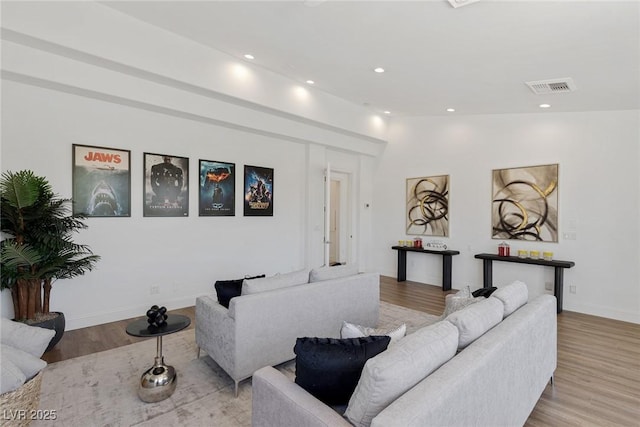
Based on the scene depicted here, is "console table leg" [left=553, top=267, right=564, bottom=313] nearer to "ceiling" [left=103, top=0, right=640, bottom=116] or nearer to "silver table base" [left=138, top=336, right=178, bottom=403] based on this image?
"ceiling" [left=103, top=0, right=640, bottom=116]

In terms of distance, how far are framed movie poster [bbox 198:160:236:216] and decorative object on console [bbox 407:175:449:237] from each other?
3.59 m

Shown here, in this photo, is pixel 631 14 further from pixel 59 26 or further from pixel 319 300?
pixel 59 26

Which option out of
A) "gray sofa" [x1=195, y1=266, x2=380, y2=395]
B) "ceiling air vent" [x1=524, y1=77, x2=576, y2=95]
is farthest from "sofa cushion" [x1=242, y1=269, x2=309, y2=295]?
"ceiling air vent" [x1=524, y1=77, x2=576, y2=95]

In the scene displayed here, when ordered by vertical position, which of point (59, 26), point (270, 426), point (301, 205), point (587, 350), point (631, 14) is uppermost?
point (59, 26)

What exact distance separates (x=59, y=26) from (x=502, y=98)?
5.34 meters

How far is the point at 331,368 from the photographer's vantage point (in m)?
1.47

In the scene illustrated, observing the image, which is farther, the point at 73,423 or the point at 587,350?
the point at 587,350

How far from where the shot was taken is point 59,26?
307 centimetres

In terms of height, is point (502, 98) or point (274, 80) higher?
point (274, 80)

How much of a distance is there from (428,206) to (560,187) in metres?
2.14

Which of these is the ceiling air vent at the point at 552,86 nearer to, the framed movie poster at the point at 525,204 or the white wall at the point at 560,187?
the white wall at the point at 560,187

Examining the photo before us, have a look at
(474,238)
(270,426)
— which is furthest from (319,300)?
(474,238)

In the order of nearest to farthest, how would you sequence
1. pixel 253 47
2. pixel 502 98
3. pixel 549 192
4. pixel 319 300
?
pixel 319 300
pixel 253 47
pixel 502 98
pixel 549 192

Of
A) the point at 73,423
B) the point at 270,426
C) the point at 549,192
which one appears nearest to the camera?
the point at 270,426
